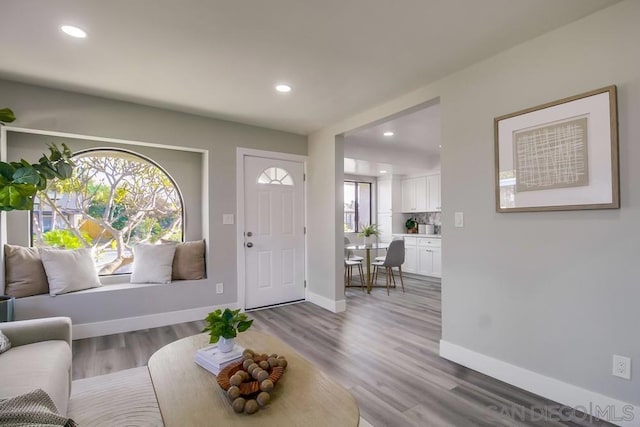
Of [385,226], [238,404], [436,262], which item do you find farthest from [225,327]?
[385,226]

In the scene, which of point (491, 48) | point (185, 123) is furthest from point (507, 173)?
point (185, 123)

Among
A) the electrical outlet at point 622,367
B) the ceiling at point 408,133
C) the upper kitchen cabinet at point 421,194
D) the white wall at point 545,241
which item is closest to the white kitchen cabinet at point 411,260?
the upper kitchen cabinet at point 421,194

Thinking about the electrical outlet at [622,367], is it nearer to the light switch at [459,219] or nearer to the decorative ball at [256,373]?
the light switch at [459,219]

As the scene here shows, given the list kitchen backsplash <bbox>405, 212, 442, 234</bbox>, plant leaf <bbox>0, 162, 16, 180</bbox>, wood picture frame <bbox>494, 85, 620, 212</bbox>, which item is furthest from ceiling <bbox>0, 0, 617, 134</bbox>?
kitchen backsplash <bbox>405, 212, 442, 234</bbox>

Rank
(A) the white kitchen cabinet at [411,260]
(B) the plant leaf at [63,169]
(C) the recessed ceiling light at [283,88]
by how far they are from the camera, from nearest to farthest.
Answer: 1. (B) the plant leaf at [63,169]
2. (C) the recessed ceiling light at [283,88]
3. (A) the white kitchen cabinet at [411,260]

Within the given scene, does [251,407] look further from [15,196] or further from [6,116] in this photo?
[6,116]

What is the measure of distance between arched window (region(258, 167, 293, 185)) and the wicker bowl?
2.87 m

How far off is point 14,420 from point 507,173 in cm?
273

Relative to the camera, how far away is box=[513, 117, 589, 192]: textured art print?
1.92m

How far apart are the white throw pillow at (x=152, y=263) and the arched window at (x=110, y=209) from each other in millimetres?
254

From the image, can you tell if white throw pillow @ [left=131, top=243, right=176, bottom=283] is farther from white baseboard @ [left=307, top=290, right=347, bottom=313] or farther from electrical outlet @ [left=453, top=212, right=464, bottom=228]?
electrical outlet @ [left=453, top=212, right=464, bottom=228]

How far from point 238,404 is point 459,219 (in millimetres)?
2093

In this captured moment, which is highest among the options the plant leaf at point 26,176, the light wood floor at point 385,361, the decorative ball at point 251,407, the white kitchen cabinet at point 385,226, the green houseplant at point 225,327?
the plant leaf at point 26,176

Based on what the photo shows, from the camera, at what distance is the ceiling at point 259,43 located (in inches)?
72.4
